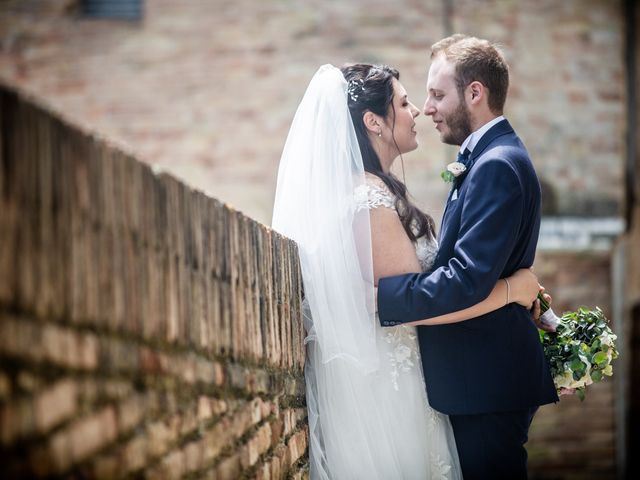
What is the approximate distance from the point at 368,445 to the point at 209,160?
5341 millimetres

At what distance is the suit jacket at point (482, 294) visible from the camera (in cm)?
318

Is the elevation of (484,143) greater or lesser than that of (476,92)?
lesser

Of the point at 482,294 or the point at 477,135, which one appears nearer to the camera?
the point at 482,294

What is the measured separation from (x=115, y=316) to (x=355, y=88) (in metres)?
2.27

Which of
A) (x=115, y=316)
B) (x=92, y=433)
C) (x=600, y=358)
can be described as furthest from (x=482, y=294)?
(x=92, y=433)

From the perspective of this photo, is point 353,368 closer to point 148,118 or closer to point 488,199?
point 488,199

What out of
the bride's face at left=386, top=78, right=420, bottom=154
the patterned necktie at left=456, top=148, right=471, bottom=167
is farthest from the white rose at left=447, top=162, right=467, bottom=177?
the bride's face at left=386, top=78, right=420, bottom=154

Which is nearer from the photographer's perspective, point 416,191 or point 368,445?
point 368,445

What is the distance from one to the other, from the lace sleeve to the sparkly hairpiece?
0.45m

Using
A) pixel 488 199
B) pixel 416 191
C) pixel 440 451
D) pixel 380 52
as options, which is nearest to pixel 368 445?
pixel 440 451

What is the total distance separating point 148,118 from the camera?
834 cm

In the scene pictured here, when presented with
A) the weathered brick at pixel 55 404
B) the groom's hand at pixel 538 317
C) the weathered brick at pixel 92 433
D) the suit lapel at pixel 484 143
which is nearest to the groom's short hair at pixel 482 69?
the suit lapel at pixel 484 143

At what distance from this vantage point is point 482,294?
3.19 meters

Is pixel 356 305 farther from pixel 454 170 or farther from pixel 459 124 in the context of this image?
pixel 459 124
